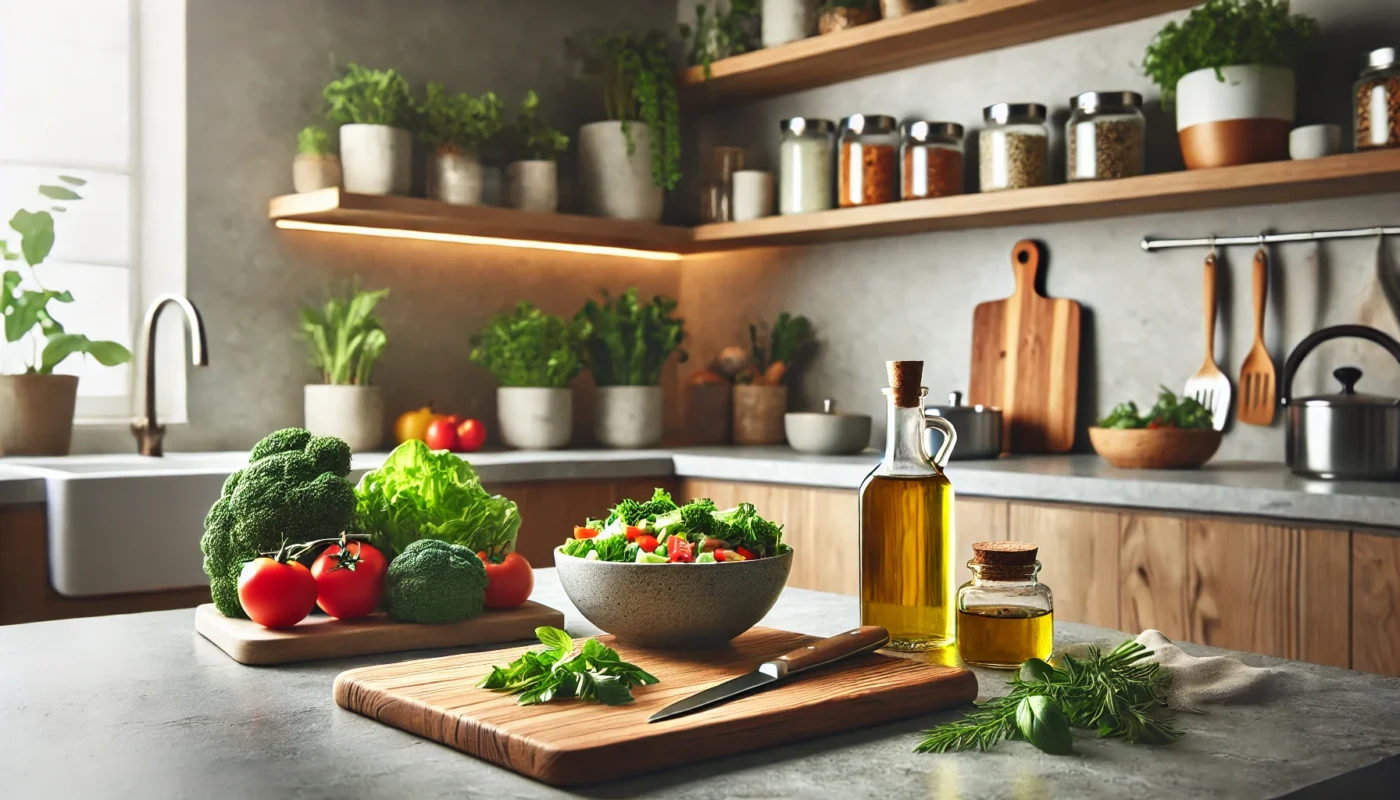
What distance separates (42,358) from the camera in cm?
299

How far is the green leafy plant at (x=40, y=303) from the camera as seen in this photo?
2941 millimetres

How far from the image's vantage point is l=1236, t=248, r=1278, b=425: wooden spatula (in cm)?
293

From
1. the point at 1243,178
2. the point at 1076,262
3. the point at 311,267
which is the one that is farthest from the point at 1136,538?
the point at 311,267

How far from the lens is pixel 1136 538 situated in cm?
249

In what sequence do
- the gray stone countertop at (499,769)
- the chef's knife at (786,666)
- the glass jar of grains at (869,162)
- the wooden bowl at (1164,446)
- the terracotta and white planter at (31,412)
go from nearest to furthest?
the gray stone countertop at (499,769), the chef's knife at (786,666), the wooden bowl at (1164,446), the terracotta and white planter at (31,412), the glass jar of grains at (869,162)

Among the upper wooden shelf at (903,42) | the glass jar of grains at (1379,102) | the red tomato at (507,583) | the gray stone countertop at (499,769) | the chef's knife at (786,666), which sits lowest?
the gray stone countertop at (499,769)

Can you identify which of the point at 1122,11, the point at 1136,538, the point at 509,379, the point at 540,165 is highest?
the point at 1122,11

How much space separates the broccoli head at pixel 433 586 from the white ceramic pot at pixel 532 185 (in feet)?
7.92

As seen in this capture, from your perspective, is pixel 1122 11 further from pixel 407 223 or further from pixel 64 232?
pixel 64 232

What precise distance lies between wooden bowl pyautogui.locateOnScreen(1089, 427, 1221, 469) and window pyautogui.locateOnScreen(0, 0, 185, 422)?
2.34 m

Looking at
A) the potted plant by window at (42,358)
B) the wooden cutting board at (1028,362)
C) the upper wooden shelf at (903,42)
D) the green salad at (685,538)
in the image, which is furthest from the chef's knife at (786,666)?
the potted plant by window at (42,358)

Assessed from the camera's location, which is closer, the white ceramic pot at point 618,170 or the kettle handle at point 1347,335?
the kettle handle at point 1347,335

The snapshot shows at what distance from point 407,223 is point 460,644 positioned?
2.36m

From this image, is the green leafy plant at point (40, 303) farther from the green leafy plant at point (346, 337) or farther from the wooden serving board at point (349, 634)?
the wooden serving board at point (349, 634)
